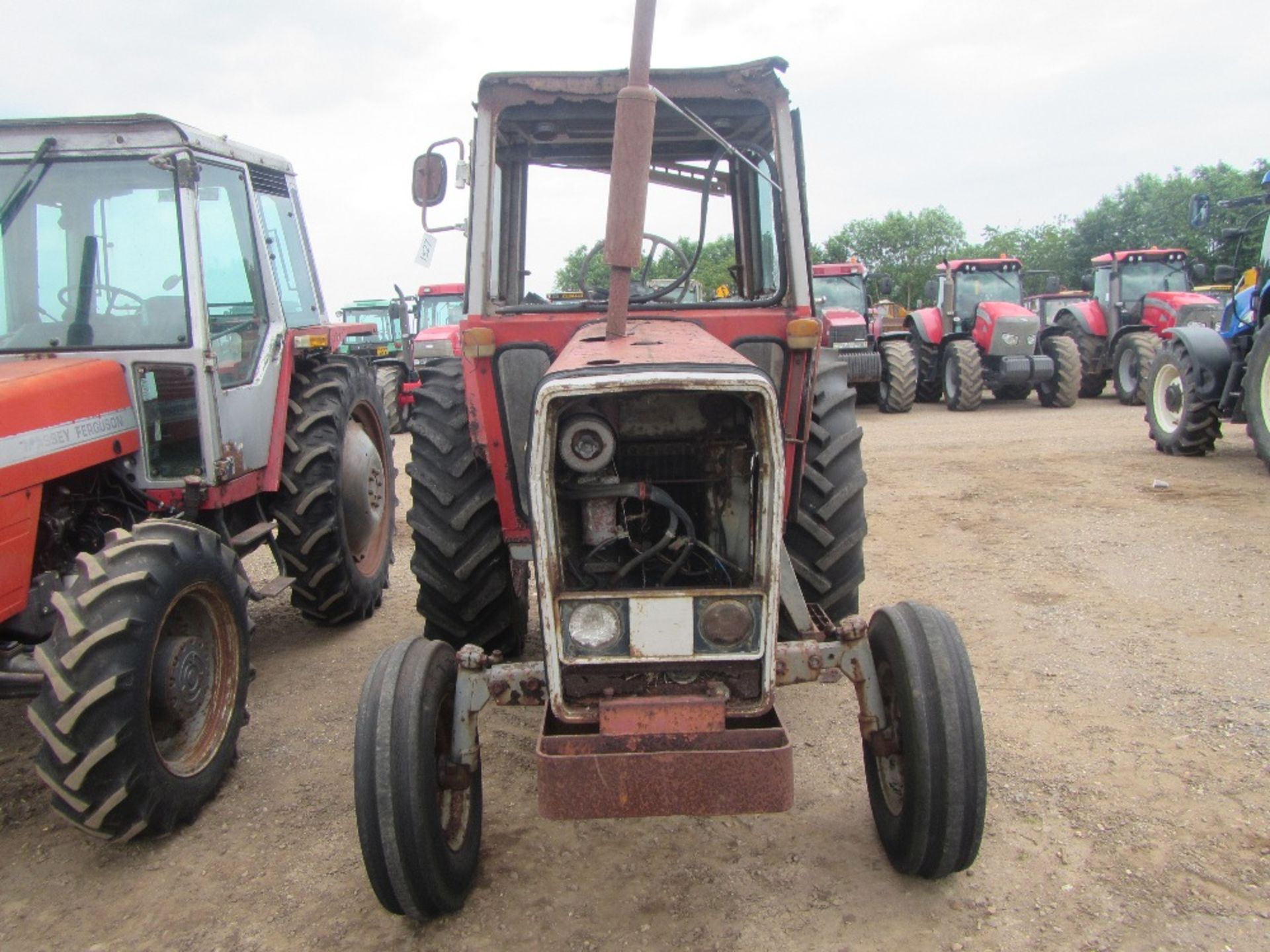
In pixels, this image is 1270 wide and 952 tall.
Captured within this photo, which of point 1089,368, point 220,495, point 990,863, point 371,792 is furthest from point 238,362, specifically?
point 1089,368

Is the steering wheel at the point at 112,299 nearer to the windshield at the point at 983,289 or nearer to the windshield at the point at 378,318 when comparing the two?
the windshield at the point at 378,318

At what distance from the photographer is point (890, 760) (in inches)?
108

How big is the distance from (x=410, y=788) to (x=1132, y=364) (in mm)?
14055

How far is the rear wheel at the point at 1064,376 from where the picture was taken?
14070 mm

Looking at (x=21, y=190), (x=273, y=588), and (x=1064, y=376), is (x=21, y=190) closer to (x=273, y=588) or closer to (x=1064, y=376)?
(x=273, y=588)

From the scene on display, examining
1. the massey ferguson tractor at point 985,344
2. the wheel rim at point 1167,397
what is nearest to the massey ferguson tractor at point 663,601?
the wheel rim at point 1167,397

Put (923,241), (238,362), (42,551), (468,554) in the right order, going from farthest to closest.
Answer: (923,241)
(238,362)
(468,554)
(42,551)

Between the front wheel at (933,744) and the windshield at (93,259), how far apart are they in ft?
9.76

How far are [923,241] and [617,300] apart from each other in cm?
4872

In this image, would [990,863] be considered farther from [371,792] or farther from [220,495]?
[220,495]

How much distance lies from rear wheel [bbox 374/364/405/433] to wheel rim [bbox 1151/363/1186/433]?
8867 millimetres

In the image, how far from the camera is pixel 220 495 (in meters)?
4.04

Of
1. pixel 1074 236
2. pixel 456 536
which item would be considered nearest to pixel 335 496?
pixel 456 536

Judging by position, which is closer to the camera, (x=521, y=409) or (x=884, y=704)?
(x=884, y=704)
